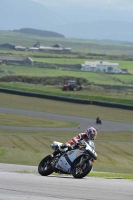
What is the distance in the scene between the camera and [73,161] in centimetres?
1542

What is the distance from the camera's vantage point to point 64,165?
615 inches

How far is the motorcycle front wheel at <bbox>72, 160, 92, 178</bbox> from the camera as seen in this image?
15009 millimetres

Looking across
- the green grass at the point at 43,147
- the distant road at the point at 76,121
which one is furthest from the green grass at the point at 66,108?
the green grass at the point at 43,147

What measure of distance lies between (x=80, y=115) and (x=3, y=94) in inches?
534

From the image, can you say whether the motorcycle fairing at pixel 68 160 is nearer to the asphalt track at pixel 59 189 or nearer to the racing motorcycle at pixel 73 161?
the racing motorcycle at pixel 73 161

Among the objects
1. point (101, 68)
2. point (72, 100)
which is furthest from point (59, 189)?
point (101, 68)

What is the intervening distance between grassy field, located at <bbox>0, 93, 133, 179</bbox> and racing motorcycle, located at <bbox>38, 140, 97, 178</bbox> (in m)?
2.71

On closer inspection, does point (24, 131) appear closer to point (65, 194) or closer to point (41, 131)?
point (41, 131)

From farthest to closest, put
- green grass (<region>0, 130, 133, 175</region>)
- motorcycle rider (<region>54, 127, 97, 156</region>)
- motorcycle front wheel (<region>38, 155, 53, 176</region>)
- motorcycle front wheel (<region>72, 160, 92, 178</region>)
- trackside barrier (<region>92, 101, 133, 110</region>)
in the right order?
trackside barrier (<region>92, 101, 133, 110</region>) < green grass (<region>0, 130, 133, 175</region>) < motorcycle front wheel (<region>38, 155, 53, 176</region>) < motorcycle rider (<region>54, 127, 97, 156</region>) < motorcycle front wheel (<region>72, 160, 92, 178</region>)

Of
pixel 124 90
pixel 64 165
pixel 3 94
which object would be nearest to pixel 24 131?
pixel 3 94

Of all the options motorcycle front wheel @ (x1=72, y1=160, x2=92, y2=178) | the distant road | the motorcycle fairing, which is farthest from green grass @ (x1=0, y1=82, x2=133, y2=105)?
motorcycle front wheel @ (x1=72, y1=160, x2=92, y2=178)

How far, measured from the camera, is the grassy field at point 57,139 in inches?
995

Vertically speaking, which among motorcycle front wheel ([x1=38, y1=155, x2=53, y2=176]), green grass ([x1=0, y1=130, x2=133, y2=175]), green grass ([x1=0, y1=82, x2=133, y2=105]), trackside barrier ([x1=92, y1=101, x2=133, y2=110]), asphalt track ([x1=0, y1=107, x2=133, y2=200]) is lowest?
green grass ([x1=0, y1=82, x2=133, y2=105])

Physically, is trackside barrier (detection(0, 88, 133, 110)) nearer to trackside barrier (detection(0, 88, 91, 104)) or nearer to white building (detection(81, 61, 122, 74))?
trackside barrier (detection(0, 88, 91, 104))
